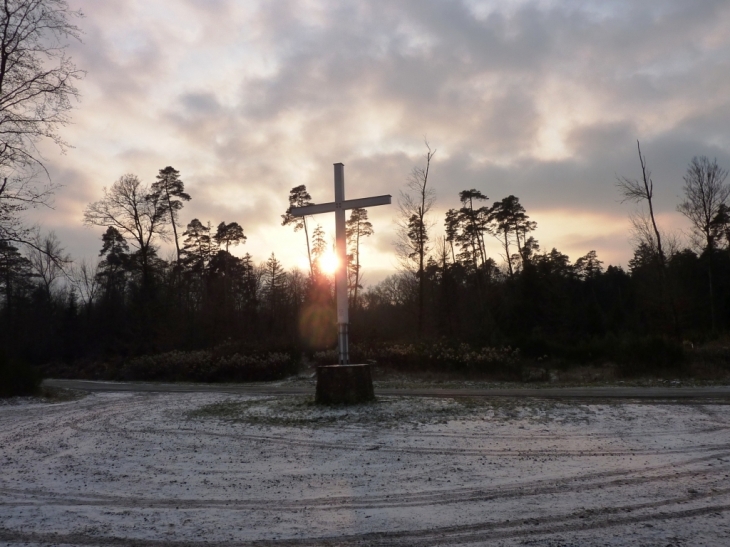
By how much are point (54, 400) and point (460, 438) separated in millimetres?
14161

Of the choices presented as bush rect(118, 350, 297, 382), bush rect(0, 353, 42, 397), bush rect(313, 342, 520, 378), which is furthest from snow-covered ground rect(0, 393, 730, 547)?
bush rect(118, 350, 297, 382)

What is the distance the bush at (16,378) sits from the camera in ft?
61.1

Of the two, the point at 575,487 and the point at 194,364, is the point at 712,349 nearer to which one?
the point at 575,487

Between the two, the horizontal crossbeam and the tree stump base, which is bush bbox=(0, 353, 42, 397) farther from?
the tree stump base

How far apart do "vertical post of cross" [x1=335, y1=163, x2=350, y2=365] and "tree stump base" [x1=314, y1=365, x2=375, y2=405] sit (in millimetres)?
770

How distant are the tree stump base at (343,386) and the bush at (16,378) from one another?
462 inches

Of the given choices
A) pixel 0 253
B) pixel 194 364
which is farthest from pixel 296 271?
pixel 0 253

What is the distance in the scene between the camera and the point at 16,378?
19.0 m

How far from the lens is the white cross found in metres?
13.0

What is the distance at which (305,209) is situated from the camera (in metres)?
14.0

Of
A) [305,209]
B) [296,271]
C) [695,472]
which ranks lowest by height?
[695,472]

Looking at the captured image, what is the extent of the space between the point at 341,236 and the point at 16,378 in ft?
40.7

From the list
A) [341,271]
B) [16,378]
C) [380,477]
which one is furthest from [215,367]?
[380,477]

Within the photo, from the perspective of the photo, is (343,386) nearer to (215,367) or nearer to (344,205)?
(344,205)
